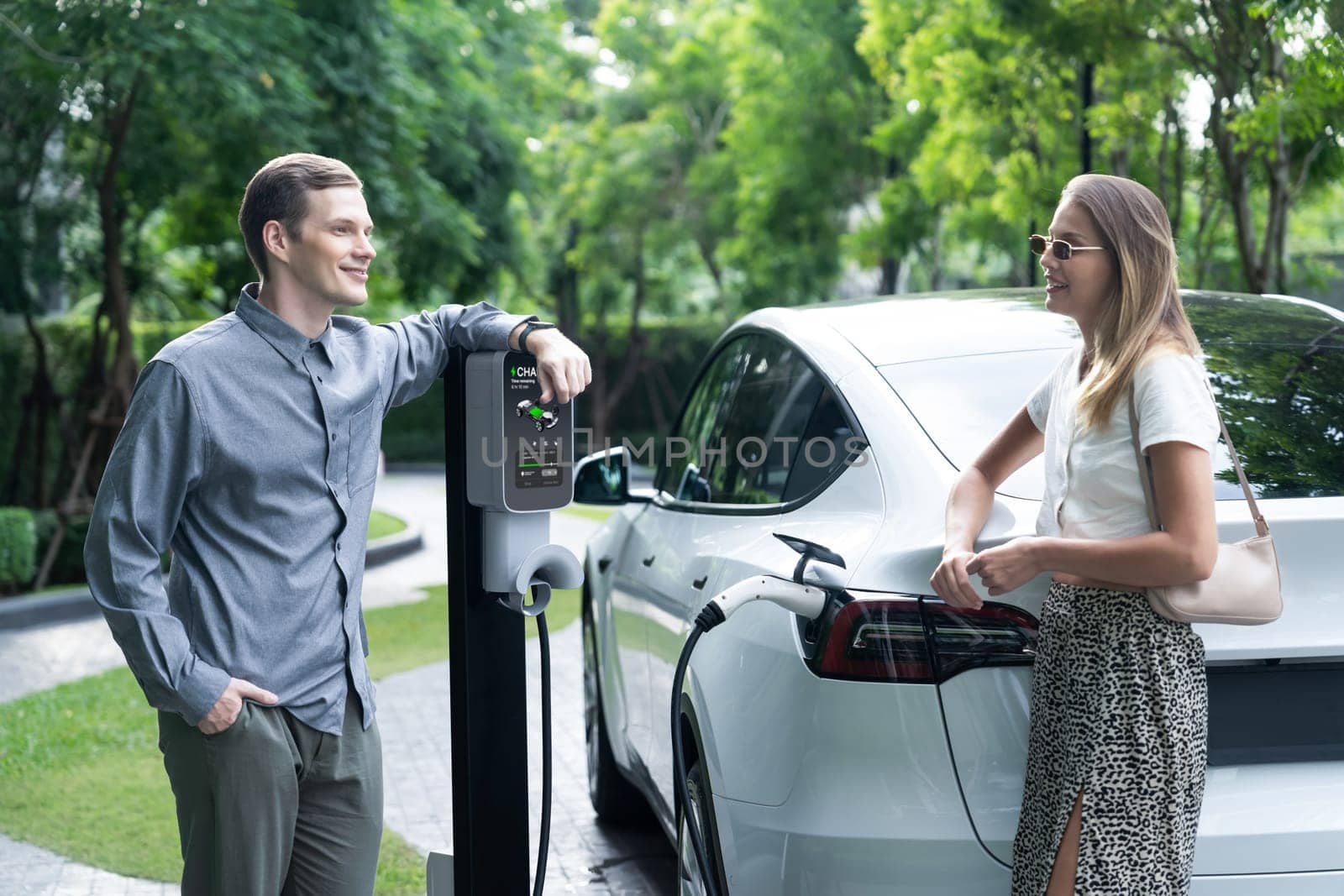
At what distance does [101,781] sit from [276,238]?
4138 millimetres

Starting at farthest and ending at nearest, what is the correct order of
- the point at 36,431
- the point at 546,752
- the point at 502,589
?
the point at 36,431, the point at 546,752, the point at 502,589

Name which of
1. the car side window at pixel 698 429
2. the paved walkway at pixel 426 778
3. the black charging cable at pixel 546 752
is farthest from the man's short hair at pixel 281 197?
the paved walkway at pixel 426 778

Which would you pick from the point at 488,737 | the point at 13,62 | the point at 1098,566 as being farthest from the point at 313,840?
the point at 13,62

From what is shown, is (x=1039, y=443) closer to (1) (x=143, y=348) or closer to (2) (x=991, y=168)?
(2) (x=991, y=168)

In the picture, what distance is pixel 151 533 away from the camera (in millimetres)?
2293

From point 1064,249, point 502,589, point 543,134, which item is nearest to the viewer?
point 1064,249

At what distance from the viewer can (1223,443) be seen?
8.99 feet

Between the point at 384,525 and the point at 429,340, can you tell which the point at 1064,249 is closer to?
the point at 429,340

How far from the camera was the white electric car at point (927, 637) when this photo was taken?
2359 millimetres

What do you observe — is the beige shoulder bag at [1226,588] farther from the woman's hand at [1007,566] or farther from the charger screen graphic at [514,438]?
the charger screen graphic at [514,438]

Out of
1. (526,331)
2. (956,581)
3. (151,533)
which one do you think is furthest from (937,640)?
(151,533)

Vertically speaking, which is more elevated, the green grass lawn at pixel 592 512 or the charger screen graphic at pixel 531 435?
the charger screen graphic at pixel 531 435

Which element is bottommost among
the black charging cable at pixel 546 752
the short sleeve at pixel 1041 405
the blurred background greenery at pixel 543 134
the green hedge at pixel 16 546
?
the green hedge at pixel 16 546

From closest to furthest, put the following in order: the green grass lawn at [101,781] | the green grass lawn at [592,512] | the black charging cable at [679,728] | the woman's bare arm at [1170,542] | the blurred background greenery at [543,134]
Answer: the woman's bare arm at [1170,542]
the black charging cable at [679,728]
the green grass lawn at [101,781]
the blurred background greenery at [543,134]
the green grass lawn at [592,512]
